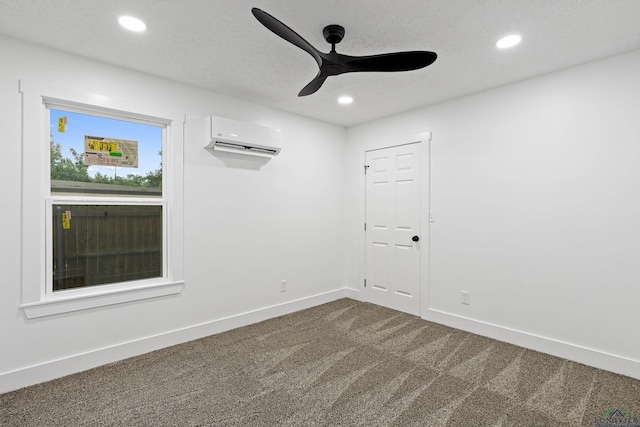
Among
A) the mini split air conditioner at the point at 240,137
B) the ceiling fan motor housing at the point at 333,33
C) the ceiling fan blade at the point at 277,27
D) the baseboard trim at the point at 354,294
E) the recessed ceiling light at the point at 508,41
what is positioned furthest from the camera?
the baseboard trim at the point at 354,294

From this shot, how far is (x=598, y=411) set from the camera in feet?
6.82

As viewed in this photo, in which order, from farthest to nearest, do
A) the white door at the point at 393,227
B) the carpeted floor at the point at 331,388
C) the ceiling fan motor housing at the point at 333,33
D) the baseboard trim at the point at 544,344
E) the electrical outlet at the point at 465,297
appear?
1. the white door at the point at 393,227
2. the electrical outlet at the point at 465,297
3. the baseboard trim at the point at 544,344
4. the ceiling fan motor housing at the point at 333,33
5. the carpeted floor at the point at 331,388

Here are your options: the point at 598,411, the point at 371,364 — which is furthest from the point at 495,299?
the point at 371,364

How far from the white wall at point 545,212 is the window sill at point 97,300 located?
2780 mm

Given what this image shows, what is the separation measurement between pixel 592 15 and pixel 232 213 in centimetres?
322

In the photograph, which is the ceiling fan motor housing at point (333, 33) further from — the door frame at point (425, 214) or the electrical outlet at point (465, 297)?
the electrical outlet at point (465, 297)

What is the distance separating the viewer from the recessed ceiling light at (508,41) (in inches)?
90.0

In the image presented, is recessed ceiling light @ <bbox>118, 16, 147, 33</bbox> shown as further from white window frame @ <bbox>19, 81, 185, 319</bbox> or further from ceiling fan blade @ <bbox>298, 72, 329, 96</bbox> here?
ceiling fan blade @ <bbox>298, 72, 329, 96</bbox>

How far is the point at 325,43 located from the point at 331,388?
96.7 inches

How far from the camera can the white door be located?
3920 millimetres

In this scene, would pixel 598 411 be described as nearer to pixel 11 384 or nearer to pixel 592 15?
pixel 592 15

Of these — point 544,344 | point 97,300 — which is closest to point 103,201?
point 97,300

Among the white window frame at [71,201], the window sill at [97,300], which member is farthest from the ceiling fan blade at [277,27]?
the window sill at [97,300]

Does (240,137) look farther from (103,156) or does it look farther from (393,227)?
(393,227)
